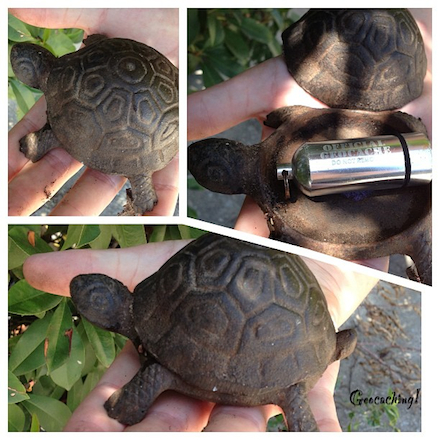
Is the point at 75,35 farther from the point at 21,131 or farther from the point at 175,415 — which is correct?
the point at 175,415

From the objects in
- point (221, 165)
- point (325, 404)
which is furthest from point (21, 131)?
point (325, 404)

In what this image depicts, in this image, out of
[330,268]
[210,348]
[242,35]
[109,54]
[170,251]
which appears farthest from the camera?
[242,35]

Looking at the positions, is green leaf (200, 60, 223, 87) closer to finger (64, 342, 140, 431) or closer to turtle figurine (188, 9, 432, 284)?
turtle figurine (188, 9, 432, 284)

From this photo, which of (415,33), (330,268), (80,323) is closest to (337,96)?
(415,33)

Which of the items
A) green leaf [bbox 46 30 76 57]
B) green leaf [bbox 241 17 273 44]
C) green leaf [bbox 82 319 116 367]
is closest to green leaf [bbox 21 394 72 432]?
green leaf [bbox 82 319 116 367]
